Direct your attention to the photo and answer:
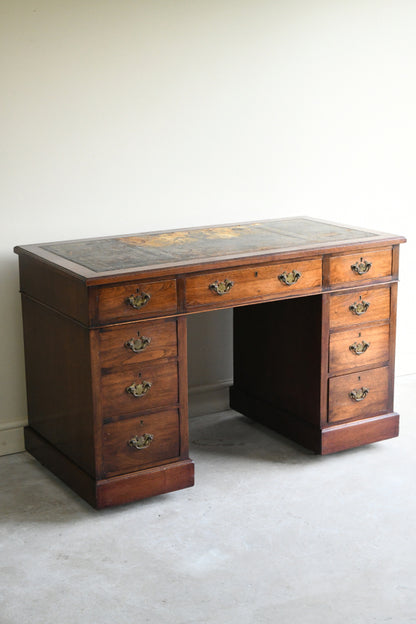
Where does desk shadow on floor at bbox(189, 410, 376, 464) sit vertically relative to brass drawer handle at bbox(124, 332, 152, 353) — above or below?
below

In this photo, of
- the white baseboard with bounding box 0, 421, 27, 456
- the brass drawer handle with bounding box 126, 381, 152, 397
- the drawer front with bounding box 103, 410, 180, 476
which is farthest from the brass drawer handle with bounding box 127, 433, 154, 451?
the white baseboard with bounding box 0, 421, 27, 456

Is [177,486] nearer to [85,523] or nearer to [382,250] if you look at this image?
[85,523]

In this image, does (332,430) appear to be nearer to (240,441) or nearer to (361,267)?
(240,441)

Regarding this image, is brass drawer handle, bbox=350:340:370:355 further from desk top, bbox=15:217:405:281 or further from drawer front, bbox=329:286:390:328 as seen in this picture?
desk top, bbox=15:217:405:281

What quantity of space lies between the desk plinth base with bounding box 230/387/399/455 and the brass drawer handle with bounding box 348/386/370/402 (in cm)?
9

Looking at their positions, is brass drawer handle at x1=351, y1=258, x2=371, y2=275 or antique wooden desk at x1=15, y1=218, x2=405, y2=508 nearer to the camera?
antique wooden desk at x1=15, y1=218, x2=405, y2=508

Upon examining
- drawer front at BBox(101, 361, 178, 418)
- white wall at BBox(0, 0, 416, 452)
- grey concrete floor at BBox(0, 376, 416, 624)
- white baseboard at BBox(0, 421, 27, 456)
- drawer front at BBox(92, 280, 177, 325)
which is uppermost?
white wall at BBox(0, 0, 416, 452)

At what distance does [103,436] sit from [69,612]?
0.65m

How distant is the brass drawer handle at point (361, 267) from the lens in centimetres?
324

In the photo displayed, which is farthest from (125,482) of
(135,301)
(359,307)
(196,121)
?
(196,121)

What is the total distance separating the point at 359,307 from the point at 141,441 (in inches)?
38.0

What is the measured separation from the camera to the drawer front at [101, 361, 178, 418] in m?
2.88

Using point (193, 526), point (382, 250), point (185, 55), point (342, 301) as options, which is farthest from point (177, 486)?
point (185, 55)

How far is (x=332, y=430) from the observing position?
10.9 feet
